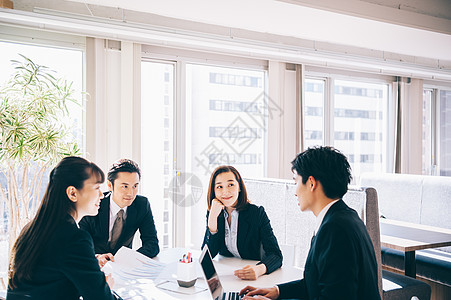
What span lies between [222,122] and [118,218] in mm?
2993

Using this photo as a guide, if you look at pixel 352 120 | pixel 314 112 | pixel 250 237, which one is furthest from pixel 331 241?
pixel 352 120

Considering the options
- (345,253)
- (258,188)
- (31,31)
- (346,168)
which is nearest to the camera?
(345,253)

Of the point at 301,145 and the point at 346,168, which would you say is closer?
the point at 346,168

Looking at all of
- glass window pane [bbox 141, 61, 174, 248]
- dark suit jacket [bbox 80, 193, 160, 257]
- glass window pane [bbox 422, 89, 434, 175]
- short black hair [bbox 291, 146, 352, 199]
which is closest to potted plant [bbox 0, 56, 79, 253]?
dark suit jacket [bbox 80, 193, 160, 257]

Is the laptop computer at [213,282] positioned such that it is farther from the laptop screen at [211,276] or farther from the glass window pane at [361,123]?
the glass window pane at [361,123]

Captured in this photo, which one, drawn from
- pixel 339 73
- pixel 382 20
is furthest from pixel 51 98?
pixel 339 73

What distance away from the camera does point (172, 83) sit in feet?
16.7

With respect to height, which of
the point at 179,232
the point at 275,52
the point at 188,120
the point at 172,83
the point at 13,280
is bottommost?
the point at 179,232

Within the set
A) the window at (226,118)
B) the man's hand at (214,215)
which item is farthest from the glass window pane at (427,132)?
the man's hand at (214,215)

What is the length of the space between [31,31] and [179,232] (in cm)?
291

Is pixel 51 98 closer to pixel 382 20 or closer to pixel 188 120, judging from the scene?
pixel 188 120

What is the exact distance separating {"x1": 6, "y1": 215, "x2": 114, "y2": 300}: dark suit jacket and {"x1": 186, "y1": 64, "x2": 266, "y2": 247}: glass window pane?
3715mm

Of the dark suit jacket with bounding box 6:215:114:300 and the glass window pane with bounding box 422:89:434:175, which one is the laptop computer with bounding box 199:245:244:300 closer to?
the dark suit jacket with bounding box 6:215:114:300

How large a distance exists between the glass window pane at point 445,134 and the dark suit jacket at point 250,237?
5.99 meters
